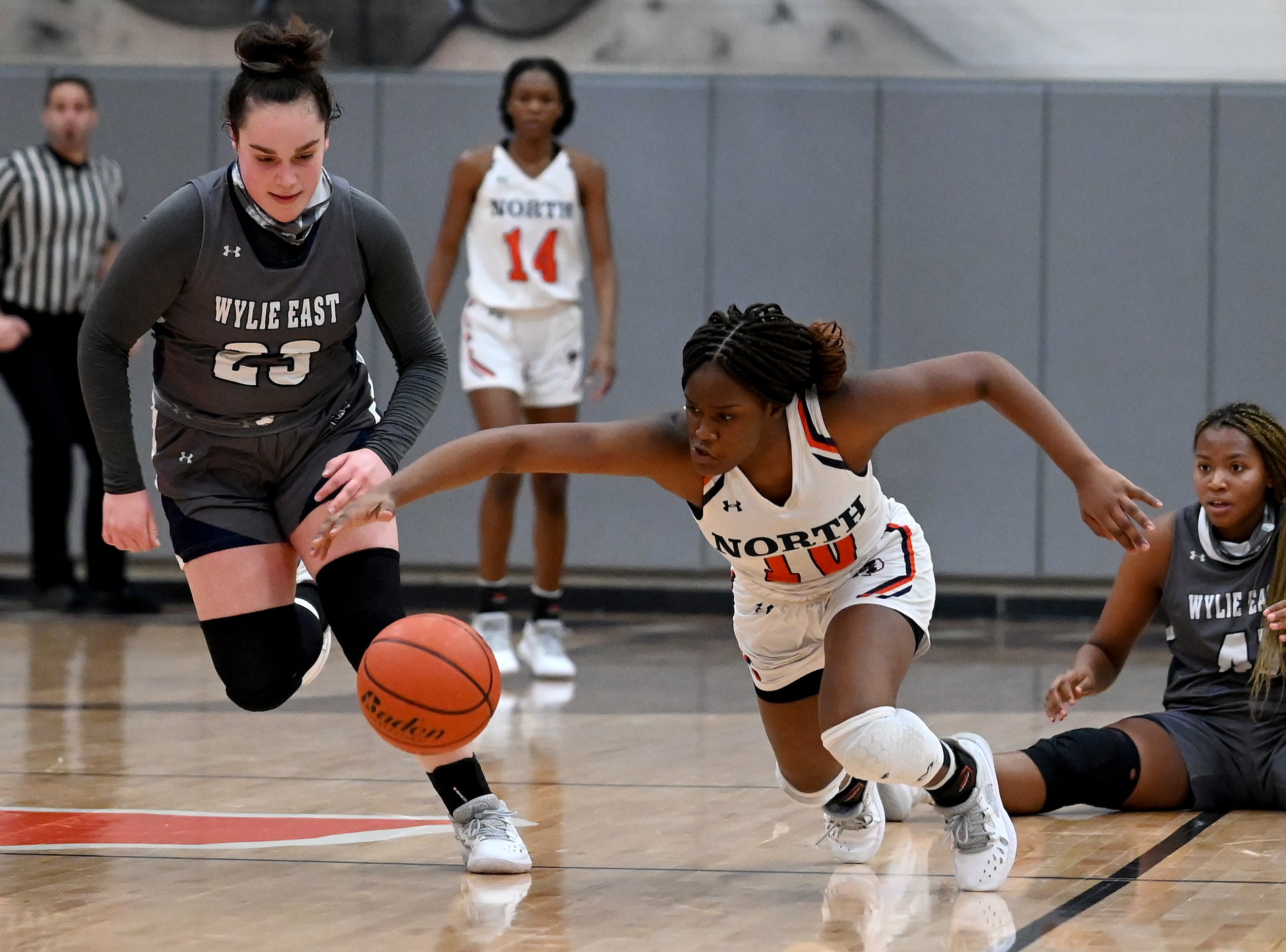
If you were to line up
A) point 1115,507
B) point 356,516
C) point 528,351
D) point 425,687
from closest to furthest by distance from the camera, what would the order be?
point 356,516, point 1115,507, point 425,687, point 528,351

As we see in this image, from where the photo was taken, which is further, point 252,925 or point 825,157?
point 825,157

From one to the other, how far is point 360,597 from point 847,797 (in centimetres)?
117

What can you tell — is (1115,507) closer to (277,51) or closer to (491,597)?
(277,51)

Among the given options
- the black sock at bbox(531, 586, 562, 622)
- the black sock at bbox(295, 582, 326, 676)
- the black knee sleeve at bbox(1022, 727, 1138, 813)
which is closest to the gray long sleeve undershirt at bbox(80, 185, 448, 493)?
the black sock at bbox(295, 582, 326, 676)

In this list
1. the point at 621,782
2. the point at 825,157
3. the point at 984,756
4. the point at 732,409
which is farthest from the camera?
the point at 825,157

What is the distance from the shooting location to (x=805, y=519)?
369 centimetres

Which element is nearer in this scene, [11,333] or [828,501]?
[828,501]

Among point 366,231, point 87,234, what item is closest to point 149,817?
point 366,231

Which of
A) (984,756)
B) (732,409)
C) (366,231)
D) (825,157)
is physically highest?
(825,157)

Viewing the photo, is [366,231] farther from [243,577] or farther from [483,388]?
[483,388]

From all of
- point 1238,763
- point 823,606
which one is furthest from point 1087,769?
point 823,606

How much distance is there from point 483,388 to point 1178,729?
132 inches

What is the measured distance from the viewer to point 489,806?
3.80 meters

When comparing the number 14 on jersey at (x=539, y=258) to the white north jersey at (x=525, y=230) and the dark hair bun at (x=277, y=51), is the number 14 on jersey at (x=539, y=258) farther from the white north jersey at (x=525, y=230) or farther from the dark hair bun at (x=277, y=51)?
the dark hair bun at (x=277, y=51)
